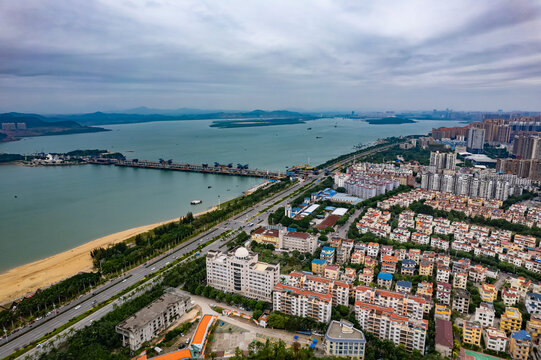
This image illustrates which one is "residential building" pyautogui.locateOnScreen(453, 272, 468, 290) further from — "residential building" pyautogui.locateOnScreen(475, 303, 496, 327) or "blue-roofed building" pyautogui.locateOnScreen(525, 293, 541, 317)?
"residential building" pyautogui.locateOnScreen(475, 303, 496, 327)

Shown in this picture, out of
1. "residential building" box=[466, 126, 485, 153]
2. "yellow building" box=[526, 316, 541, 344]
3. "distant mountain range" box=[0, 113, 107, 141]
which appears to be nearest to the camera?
"yellow building" box=[526, 316, 541, 344]

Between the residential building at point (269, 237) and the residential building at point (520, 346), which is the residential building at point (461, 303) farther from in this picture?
the residential building at point (269, 237)

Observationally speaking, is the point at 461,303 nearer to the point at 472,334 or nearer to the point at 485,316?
the point at 485,316

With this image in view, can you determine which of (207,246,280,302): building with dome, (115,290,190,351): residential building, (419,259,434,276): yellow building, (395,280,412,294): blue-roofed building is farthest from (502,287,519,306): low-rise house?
(115,290,190,351): residential building

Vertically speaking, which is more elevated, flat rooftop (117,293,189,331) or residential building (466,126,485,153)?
residential building (466,126,485,153)

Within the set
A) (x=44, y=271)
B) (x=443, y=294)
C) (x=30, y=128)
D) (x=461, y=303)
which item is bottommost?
(x=44, y=271)

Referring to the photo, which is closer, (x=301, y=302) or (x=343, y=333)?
(x=343, y=333)

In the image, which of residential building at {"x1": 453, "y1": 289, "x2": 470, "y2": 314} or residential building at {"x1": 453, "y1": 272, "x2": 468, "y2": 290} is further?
residential building at {"x1": 453, "y1": 272, "x2": 468, "y2": 290}

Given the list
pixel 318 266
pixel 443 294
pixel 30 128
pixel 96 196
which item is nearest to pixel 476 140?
pixel 443 294
